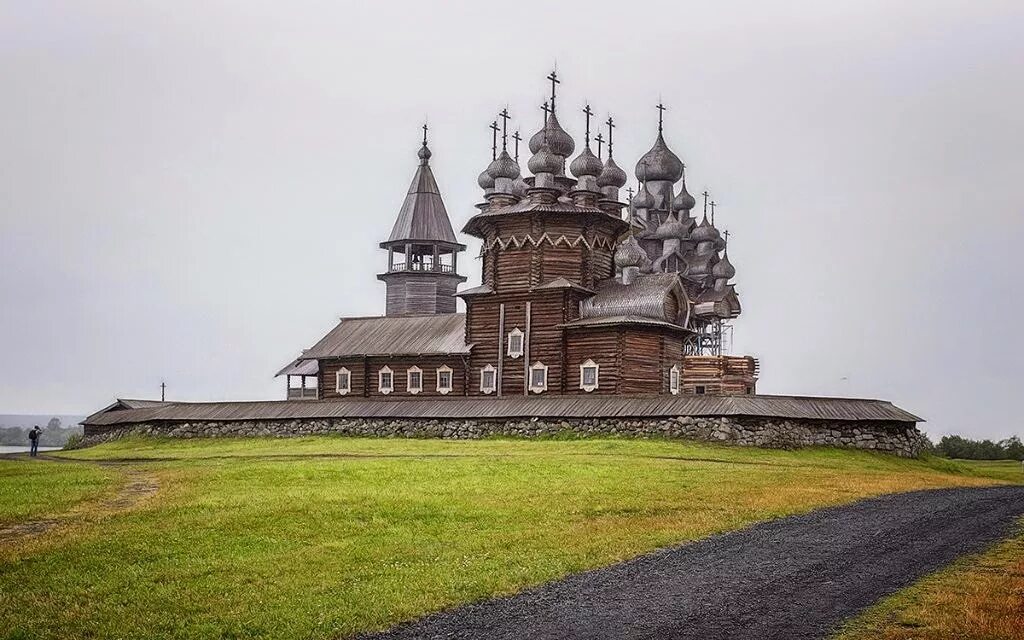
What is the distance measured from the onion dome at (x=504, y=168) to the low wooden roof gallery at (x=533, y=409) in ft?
43.8

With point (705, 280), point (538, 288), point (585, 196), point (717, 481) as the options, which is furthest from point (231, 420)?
point (705, 280)

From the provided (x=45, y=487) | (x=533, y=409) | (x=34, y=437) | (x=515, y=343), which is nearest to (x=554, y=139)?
(x=515, y=343)

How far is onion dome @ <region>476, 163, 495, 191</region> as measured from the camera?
193ft

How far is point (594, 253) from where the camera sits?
168 ft

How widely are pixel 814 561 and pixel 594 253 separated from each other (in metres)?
35.6

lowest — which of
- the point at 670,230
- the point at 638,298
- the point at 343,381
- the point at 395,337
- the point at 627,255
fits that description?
the point at 343,381

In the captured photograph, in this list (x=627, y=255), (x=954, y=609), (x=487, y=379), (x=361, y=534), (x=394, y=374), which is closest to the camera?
(x=954, y=609)

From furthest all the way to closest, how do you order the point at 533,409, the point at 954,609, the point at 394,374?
the point at 394,374
the point at 533,409
the point at 954,609

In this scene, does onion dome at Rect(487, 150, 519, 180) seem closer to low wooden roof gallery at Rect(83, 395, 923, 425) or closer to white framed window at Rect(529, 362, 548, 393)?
white framed window at Rect(529, 362, 548, 393)

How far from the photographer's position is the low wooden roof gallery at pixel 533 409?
37844mm

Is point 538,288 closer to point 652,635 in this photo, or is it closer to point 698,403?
point 698,403

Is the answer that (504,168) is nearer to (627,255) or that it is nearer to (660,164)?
(627,255)

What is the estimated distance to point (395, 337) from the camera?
56.8m

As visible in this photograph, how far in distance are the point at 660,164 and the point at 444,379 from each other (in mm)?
26601
